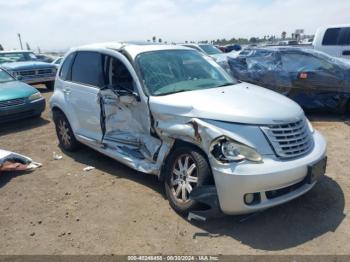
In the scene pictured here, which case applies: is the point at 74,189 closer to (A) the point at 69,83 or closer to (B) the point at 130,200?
(B) the point at 130,200

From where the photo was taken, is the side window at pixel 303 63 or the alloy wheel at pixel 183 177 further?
the side window at pixel 303 63

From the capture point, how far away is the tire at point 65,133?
19.8ft

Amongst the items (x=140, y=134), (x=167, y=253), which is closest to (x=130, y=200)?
(x=140, y=134)

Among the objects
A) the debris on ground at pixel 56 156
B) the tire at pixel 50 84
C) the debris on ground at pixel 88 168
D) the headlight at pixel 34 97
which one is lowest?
the tire at pixel 50 84

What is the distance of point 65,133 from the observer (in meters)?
6.20

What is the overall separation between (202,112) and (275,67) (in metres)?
5.21

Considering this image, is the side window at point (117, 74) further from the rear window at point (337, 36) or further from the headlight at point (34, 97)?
the rear window at point (337, 36)

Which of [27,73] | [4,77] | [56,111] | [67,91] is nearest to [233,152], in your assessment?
[67,91]

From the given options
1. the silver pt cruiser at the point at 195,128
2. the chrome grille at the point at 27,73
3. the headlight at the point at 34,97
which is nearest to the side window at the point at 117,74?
the silver pt cruiser at the point at 195,128

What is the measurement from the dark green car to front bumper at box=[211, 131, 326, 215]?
6.30 meters

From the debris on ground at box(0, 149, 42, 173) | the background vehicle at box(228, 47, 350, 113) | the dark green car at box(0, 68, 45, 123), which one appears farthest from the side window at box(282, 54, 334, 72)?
the dark green car at box(0, 68, 45, 123)

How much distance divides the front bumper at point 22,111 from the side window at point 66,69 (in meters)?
2.68

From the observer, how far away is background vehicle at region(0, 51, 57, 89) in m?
13.1

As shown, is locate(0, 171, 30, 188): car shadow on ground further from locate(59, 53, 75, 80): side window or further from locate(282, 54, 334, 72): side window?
locate(282, 54, 334, 72): side window
